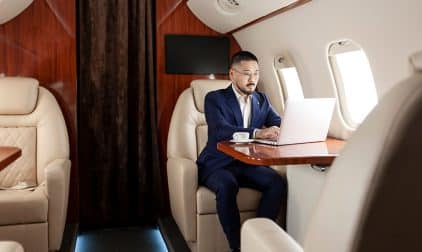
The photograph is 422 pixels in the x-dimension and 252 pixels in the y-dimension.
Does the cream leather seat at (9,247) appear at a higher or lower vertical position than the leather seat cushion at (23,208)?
higher

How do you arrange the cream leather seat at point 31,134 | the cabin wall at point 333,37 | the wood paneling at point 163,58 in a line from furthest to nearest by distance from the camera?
the wood paneling at point 163,58 < the cream leather seat at point 31,134 < the cabin wall at point 333,37

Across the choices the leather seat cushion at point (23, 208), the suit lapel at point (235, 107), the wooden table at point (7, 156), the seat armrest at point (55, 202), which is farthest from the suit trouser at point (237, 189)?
the wooden table at point (7, 156)

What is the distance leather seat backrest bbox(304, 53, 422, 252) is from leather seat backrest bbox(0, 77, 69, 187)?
2747 mm

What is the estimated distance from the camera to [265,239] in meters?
1.30

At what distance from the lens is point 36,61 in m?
3.63

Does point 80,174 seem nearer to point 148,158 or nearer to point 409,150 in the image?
point 148,158

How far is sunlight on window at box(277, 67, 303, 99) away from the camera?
3.78 meters

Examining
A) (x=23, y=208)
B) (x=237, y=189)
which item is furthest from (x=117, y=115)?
(x=237, y=189)

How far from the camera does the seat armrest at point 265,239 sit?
4.09ft

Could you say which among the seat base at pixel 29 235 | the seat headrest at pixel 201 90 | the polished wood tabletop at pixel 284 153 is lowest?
the seat base at pixel 29 235

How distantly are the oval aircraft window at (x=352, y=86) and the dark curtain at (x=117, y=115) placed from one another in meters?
1.57

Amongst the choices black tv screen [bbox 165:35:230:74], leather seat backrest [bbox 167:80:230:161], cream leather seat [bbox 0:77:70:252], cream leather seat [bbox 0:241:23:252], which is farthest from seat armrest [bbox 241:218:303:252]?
black tv screen [bbox 165:35:230:74]

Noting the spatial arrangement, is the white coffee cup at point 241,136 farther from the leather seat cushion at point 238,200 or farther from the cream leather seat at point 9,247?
the cream leather seat at point 9,247

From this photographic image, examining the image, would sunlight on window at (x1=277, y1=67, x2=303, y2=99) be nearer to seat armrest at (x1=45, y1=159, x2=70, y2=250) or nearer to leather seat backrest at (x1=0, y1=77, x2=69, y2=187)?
leather seat backrest at (x1=0, y1=77, x2=69, y2=187)
